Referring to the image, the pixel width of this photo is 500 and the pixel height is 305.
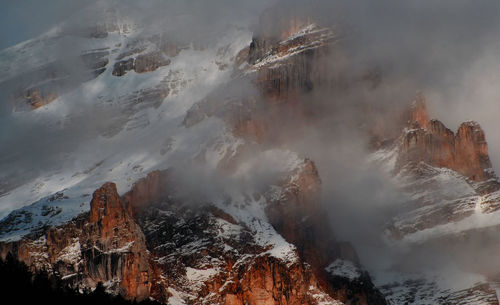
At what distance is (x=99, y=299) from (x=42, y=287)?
36.4 ft

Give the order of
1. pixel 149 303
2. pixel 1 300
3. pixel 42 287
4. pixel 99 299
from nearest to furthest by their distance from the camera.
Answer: pixel 1 300 → pixel 42 287 → pixel 99 299 → pixel 149 303

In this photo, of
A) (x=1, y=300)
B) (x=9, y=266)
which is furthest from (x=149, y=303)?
(x=1, y=300)

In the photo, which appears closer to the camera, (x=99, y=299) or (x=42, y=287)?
(x=42, y=287)

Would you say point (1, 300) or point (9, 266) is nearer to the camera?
point (1, 300)

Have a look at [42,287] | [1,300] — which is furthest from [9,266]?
[1,300]

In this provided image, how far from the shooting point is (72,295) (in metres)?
132

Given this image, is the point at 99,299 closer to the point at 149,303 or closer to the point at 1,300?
the point at 149,303

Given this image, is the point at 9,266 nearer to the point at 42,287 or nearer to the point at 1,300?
the point at 42,287

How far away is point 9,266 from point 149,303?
89.2 feet

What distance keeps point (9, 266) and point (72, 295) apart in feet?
27.9

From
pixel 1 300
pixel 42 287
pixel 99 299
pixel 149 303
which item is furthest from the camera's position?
pixel 149 303

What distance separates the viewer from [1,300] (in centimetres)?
10931

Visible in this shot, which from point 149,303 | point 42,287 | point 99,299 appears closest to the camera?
point 42,287

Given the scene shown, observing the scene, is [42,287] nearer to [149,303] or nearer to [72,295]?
[72,295]
